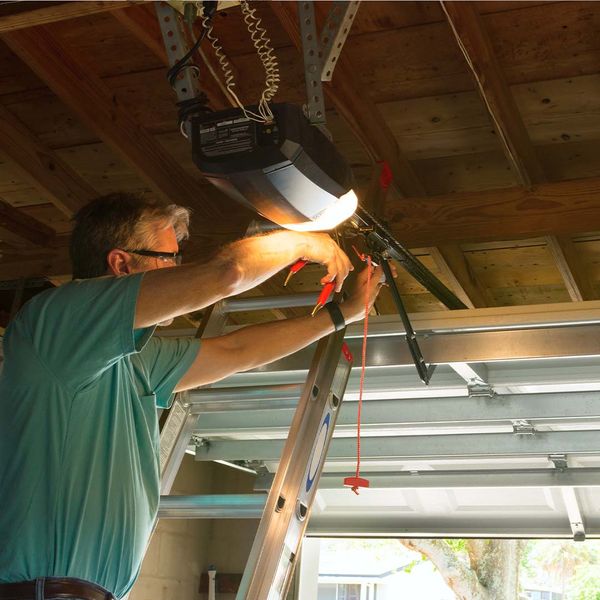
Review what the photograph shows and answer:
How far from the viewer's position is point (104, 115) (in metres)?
2.93

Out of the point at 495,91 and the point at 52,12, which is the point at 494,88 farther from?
the point at 52,12

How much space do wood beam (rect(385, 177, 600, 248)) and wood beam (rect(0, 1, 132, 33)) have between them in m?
1.35

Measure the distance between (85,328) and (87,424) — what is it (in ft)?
0.67

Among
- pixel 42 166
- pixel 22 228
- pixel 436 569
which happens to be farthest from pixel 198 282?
pixel 436 569

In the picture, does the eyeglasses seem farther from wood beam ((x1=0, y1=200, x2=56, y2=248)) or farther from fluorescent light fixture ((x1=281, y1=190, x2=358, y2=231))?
wood beam ((x1=0, y1=200, x2=56, y2=248))

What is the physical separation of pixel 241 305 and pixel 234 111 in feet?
3.31

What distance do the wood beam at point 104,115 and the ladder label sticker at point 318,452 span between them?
1.21 meters

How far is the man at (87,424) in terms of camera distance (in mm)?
1632

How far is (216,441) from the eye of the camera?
3658mm

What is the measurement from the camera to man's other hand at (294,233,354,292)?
1993mm

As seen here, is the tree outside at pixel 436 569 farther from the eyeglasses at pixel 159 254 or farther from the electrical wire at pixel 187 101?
the electrical wire at pixel 187 101

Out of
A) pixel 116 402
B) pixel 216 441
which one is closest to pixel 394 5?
pixel 116 402

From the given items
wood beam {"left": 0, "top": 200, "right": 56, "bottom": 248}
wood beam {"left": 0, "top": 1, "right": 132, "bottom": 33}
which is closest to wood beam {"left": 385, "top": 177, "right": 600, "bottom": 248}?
wood beam {"left": 0, "top": 1, "right": 132, "bottom": 33}

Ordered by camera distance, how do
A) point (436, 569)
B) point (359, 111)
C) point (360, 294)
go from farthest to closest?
1. point (436, 569)
2. point (359, 111)
3. point (360, 294)
